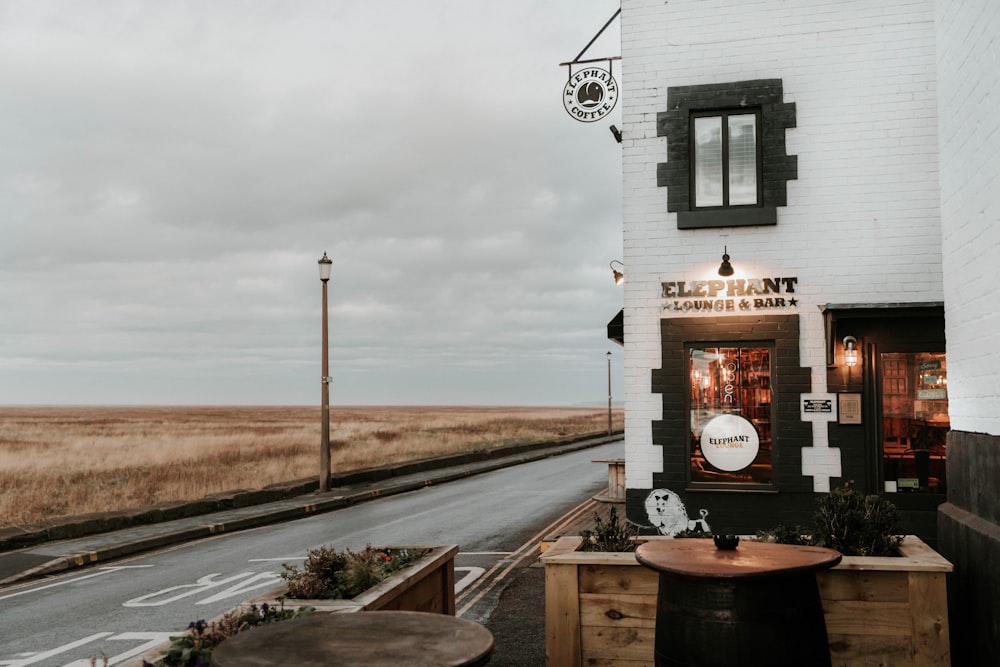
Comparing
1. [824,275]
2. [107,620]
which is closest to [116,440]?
[107,620]

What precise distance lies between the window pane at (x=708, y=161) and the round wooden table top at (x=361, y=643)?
317 inches

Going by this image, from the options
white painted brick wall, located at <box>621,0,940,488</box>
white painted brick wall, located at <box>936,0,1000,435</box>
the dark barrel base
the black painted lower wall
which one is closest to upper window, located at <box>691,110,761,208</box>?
white painted brick wall, located at <box>621,0,940,488</box>

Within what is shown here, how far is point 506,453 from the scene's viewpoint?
3538cm

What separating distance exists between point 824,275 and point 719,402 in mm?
2050

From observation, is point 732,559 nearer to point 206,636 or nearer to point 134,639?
point 206,636

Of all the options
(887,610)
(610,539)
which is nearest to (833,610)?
(887,610)

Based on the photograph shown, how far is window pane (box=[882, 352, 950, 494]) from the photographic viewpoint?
1038 cm

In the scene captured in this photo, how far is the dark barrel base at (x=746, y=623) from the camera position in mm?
4219

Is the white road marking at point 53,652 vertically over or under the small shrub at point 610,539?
under

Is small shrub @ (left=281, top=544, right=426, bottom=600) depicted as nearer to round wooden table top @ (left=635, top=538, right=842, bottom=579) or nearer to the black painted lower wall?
round wooden table top @ (left=635, top=538, right=842, bottom=579)

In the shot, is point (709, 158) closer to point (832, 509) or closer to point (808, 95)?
point (808, 95)

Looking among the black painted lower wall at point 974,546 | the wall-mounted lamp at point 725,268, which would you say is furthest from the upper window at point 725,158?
the black painted lower wall at point 974,546

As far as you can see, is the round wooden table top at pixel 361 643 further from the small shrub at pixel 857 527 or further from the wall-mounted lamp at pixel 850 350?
the wall-mounted lamp at pixel 850 350

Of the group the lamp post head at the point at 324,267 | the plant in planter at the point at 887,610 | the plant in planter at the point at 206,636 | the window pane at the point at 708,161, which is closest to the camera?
the plant in planter at the point at 206,636
